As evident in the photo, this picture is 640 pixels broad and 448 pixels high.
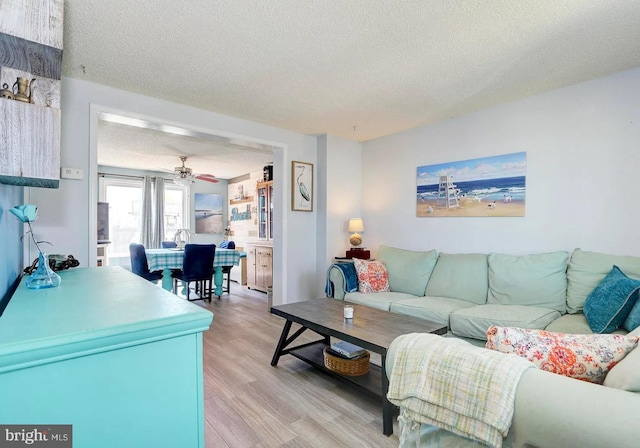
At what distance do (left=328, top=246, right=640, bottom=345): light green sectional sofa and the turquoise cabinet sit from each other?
7.40 ft

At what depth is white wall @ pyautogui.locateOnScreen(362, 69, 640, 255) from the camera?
261 cm

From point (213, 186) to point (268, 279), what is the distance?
10.4 ft

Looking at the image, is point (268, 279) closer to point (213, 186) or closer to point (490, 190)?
point (213, 186)

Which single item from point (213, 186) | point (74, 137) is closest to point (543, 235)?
point (74, 137)

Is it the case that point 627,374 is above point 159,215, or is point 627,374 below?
below

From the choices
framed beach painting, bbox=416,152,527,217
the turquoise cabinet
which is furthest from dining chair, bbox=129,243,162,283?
the turquoise cabinet

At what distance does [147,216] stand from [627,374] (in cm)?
722

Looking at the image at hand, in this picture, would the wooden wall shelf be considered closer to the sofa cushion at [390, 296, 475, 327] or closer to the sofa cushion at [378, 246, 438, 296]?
the sofa cushion at [378, 246, 438, 296]

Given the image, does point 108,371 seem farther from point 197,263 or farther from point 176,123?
point 197,263

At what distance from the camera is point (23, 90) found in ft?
3.12

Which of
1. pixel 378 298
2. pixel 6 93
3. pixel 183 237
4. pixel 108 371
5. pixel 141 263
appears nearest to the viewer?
pixel 108 371

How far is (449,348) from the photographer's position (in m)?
1.01

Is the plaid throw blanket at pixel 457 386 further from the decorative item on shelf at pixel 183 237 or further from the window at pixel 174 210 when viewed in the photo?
the window at pixel 174 210

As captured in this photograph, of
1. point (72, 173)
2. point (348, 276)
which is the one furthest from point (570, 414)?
point (72, 173)
